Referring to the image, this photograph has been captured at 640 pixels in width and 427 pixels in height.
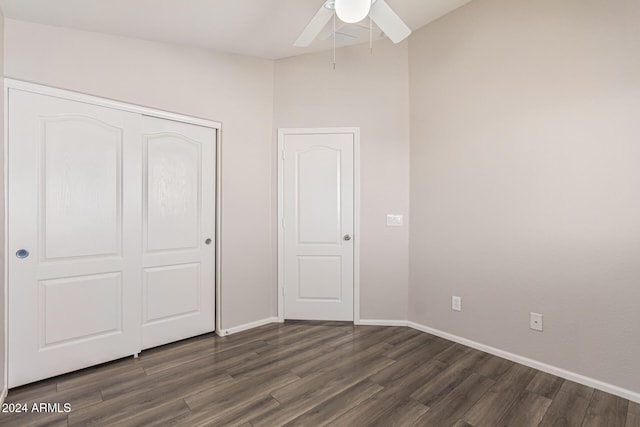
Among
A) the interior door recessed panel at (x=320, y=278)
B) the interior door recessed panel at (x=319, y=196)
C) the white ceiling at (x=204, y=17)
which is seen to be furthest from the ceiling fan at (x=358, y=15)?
the interior door recessed panel at (x=320, y=278)

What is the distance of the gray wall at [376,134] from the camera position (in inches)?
127

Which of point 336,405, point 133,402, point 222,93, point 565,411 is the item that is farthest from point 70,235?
point 565,411

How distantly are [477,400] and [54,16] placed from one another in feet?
12.5

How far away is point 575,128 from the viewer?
215 cm

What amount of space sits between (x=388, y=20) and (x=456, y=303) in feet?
7.87

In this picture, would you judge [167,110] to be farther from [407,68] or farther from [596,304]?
[596,304]

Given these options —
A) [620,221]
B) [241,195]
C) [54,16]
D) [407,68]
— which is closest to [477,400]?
[620,221]

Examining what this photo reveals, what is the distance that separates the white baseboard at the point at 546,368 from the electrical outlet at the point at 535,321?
0.25 metres

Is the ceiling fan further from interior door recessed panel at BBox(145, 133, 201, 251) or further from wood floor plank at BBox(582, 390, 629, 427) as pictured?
wood floor plank at BBox(582, 390, 629, 427)

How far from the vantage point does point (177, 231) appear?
2.84 metres

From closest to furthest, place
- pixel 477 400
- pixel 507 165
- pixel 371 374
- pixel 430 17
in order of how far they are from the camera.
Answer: pixel 477 400 → pixel 371 374 → pixel 507 165 → pixel 430 17

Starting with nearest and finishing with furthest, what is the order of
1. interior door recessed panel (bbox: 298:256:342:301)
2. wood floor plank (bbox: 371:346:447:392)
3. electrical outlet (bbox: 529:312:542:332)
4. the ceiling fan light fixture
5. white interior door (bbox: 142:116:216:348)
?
the ceiling fan light fixture, wood floor plank (bbox: 371:346:447:392), electrical outlet (bbox: 529:312:542:332), white interior door (bbox: 142:116:216:348), interior door recessed panel (bbox: 298:256:342:301)

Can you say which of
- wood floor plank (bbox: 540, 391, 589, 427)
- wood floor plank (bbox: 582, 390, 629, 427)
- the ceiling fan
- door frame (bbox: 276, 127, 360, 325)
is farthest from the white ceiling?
wood floor plank (bbox: 582, 390, 629, 427)

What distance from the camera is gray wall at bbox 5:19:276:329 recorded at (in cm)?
220
